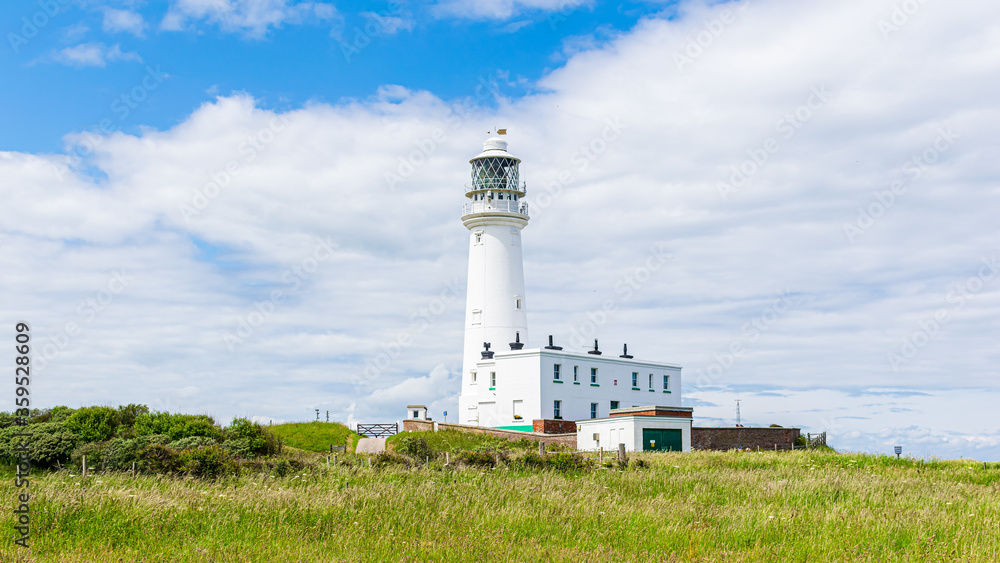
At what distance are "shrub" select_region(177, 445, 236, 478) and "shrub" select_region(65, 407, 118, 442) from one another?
13084 millimetres

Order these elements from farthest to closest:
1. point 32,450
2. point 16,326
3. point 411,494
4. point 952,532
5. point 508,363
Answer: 1. point 508,363
2. point 32,450
3. point 411,494
4. point 952,532
5. point 16,326

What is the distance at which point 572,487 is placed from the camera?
48.2 ft

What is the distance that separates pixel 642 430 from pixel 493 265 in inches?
537

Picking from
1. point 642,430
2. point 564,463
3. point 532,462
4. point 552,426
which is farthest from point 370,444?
point 564,463

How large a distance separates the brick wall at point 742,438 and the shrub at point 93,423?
2592 cm

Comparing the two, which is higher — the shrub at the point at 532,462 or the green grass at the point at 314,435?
the shrub at the point at 532,462

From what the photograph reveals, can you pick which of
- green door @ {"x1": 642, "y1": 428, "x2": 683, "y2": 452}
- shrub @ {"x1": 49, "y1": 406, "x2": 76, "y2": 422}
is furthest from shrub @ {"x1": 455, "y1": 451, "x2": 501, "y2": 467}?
shrub @ {"x1": 49, "y1": 406, "x2": 76, "y2": 422}

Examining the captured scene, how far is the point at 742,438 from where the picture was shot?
42.0 m

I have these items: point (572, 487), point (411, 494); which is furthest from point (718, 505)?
point (411, 494)

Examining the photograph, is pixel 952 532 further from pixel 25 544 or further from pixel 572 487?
pixel 25 544

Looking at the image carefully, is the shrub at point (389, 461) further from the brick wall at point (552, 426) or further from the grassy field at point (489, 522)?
the brick wall at point (552, 426)

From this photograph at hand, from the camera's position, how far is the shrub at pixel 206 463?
17.4 meters

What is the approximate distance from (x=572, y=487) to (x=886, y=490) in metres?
6.56

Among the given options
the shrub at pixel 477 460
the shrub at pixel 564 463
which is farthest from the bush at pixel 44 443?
the shrub at pixel 564 463
